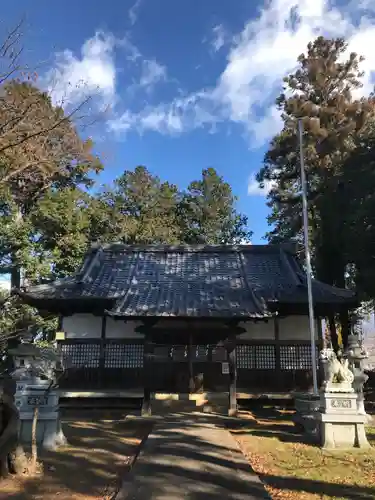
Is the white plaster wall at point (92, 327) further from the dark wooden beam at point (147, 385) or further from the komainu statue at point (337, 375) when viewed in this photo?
the komainu statue at point (337, 375)

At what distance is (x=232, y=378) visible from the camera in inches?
547

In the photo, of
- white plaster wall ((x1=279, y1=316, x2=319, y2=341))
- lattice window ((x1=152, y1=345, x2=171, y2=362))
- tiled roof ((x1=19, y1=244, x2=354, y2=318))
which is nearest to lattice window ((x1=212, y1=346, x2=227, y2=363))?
lattice window ((x1=152, y1=345, x2=171, y2=362))

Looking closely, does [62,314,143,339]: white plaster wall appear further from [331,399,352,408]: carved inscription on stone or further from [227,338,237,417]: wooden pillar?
[331,399,352,408]: carved inscription on stone

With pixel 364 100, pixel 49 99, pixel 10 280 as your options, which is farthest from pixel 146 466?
pixel 364 100

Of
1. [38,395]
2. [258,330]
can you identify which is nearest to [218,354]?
[258,330]

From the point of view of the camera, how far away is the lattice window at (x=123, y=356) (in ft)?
50.3

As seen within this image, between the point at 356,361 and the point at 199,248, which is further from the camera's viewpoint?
the point at 199,248

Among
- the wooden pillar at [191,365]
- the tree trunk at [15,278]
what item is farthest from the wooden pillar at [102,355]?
the tree trunk at [15,278]

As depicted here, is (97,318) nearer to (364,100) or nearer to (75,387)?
(75,387)

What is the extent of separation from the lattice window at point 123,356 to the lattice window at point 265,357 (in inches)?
163

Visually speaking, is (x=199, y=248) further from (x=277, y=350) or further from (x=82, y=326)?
(x=82, y=326)

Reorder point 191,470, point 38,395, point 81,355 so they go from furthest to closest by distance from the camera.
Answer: point 81,355
point 38,395
point 191,470

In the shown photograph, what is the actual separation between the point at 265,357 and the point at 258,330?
1.00m

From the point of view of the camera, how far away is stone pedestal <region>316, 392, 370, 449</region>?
386 inches
